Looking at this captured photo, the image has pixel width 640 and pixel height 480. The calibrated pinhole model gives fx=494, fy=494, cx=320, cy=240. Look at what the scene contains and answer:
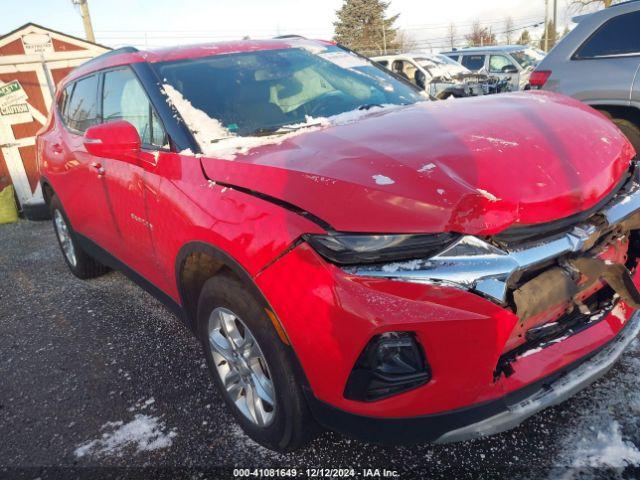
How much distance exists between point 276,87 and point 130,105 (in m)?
0.87

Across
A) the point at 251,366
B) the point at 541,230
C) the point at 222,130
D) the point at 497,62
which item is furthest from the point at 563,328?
the point at 497,62

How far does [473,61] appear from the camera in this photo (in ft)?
49.5

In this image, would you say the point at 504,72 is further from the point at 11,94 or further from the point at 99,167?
the point at 99,167

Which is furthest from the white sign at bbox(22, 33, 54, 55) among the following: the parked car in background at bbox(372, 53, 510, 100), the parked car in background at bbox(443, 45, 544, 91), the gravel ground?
the parked car in background at bbox(443, 45, 544, 91)

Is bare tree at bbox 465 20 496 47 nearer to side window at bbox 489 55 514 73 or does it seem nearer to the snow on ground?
side window at bbox 489 55 514 73

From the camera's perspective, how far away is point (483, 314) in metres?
1.51

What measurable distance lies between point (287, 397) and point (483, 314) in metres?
0.80

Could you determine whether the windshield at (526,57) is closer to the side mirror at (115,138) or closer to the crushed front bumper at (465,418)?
the side mirror at (115,138)

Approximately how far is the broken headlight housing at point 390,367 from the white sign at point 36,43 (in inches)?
347

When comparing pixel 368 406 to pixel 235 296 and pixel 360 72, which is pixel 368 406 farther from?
pixel 360 72

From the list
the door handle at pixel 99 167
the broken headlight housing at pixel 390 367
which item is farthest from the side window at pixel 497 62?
the broken headlight housing at pixel 390 367

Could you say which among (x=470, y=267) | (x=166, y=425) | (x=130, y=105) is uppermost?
(x=130, y=105)

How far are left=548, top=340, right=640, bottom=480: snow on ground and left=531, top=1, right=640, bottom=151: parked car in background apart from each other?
114 inches

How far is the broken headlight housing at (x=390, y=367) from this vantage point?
156 centimetres
